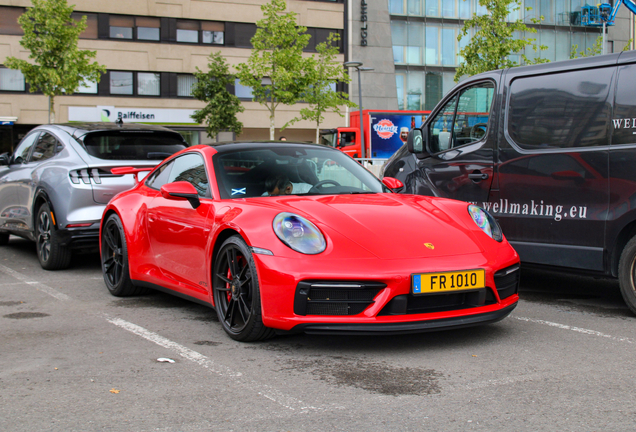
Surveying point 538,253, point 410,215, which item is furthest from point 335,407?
point 538,253

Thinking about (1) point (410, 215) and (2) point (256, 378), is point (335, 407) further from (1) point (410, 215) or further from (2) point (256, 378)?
(1) point (410, 215)

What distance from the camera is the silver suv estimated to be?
23.9ft

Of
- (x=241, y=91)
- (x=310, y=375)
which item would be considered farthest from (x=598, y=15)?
(x=310, y=375)

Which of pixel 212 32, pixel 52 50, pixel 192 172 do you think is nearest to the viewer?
pixel 192 172

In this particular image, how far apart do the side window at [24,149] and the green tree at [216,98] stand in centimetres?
2523

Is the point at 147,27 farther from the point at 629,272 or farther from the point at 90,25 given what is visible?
the point at 629,272

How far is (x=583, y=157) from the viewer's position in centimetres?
523

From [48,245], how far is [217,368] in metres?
4.55

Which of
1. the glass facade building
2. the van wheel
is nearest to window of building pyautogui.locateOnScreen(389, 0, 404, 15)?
the glass facade building

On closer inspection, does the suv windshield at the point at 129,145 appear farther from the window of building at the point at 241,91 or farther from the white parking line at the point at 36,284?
the window of building at the point at 241,91

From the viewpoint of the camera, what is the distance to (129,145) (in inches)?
304

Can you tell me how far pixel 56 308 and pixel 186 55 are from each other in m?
33.5

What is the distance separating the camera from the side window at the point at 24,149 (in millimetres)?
8555

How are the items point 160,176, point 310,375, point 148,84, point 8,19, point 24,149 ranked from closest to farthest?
point 310,375 → point 160,176 → point 24,149 → point 8,19 → point 148,84
